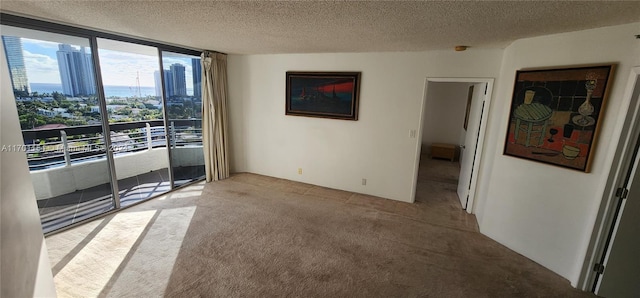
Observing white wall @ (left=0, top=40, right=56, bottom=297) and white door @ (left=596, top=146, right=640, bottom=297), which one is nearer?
white wall @ (left=0, top=40, right=56, bottom=297)

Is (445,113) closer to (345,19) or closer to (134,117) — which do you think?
(345,19)

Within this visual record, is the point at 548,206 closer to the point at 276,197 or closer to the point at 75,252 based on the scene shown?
the point at 276,197

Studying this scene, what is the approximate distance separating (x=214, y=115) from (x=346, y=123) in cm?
232

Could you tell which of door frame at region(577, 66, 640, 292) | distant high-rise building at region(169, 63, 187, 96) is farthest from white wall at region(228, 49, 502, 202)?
door frame at region(577, 66, 640, 292)

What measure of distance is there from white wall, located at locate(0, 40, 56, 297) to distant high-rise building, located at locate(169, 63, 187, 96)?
8.64 feet

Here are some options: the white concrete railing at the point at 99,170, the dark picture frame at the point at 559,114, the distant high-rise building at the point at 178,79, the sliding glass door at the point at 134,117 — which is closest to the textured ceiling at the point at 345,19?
the dark picture frame at the point at 559,114

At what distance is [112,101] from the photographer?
356 cm

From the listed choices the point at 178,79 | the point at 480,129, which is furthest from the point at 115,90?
the point at 480,129

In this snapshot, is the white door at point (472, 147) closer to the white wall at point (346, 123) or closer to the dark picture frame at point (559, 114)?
the white wall at point (346, 123)

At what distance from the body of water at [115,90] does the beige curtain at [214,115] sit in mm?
340

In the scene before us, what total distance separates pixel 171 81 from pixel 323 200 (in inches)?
118

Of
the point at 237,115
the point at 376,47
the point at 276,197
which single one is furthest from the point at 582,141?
the point at 237,115

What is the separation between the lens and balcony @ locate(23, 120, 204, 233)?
10.4 ft

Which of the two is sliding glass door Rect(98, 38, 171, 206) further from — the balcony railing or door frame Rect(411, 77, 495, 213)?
door frame Rect(411, 77, 495, 213)
